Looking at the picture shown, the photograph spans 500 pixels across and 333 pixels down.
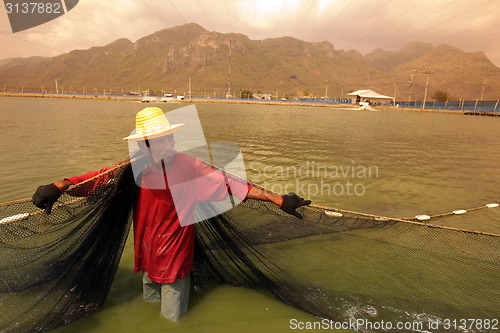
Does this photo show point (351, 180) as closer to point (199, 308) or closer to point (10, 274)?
point (199, 308)

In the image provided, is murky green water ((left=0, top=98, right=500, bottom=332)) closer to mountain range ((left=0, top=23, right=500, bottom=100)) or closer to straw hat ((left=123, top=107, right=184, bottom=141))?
straw hat ((left=123, top=107, right=184, bottom=141))

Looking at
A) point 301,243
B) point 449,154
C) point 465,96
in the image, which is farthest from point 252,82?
point 301,243

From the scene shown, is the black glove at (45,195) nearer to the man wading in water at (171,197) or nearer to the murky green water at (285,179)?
the man wading in water at (171,197)

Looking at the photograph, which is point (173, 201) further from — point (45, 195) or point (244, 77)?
point (244, 77)

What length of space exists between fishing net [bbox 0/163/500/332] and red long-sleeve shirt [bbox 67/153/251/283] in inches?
13.1

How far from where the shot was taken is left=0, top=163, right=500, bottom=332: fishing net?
2.96m

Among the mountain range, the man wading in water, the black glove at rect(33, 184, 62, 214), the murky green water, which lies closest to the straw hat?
the man wading in water

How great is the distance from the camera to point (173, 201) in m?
2.76

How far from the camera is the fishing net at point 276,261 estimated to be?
296cm

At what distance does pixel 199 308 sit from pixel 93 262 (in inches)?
51.1

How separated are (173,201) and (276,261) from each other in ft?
5.51

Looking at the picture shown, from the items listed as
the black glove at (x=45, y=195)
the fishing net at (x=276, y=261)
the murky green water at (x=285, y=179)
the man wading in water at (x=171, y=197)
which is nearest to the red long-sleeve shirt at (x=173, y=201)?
the man wading in water at (x=171, y=197)

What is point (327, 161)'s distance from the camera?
12.3 metres

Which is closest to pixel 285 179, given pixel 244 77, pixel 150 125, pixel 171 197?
pixel 171 197
